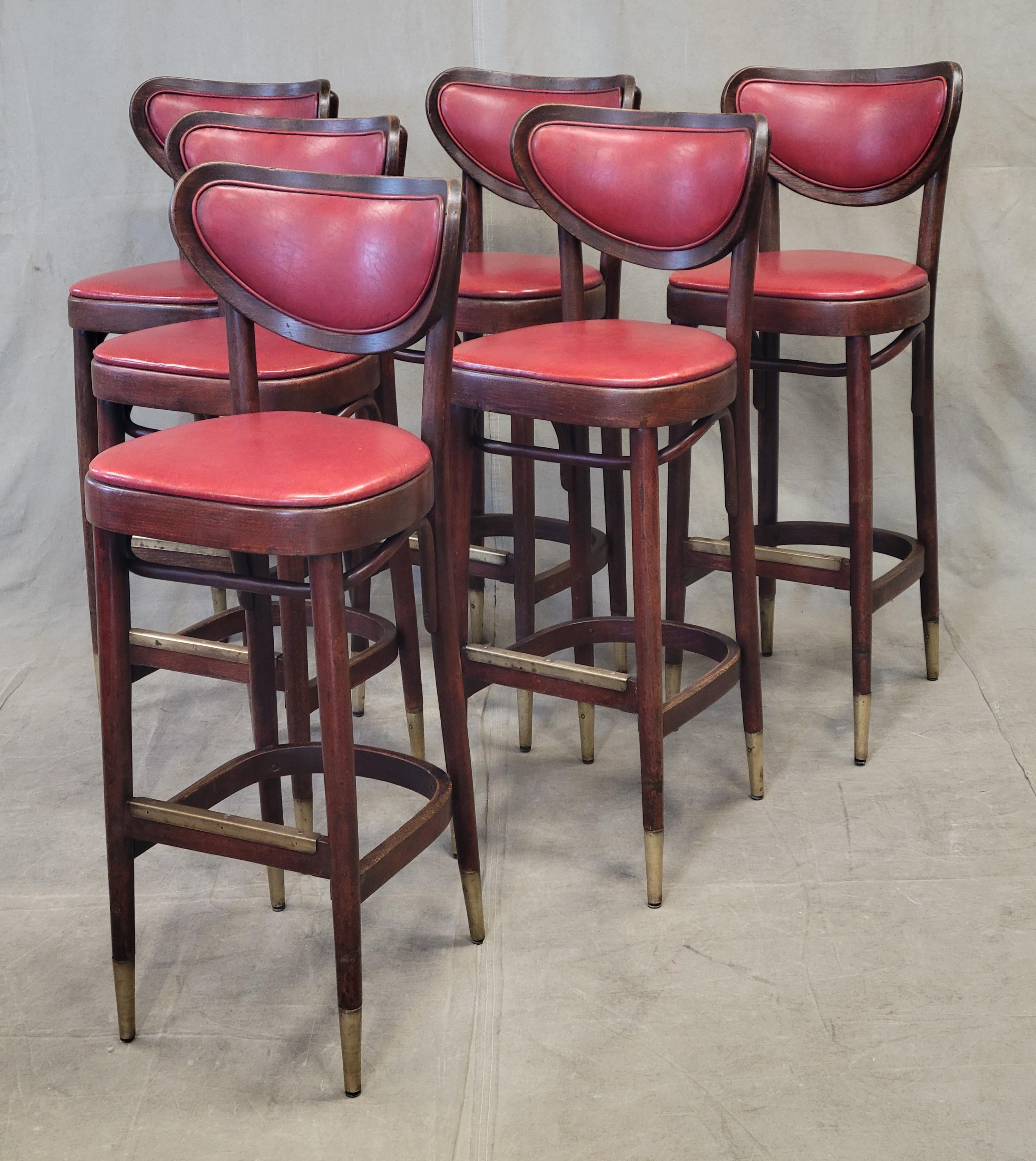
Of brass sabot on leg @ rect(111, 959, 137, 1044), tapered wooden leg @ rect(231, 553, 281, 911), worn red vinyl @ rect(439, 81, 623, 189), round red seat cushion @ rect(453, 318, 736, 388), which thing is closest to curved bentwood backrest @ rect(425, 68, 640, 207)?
worn red vinyl @ rect(439, 81, 623, 189)

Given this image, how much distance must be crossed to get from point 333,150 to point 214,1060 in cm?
155

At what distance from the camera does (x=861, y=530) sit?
2.54 metres

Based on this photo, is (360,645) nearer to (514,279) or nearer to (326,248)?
(514,279)

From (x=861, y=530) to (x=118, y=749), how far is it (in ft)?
4.77

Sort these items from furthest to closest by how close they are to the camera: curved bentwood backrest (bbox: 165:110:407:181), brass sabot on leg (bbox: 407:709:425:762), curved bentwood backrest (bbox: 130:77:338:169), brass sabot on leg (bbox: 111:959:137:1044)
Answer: curved bentwood backrest (bbox: 130:77:338:169)
brass sabot on leg (bbox: 407:709:425:762)
curved bentwood backrest (bbox: 165:110:407:181)
brass sabot on leg (bbox: 111:959:137:1044)

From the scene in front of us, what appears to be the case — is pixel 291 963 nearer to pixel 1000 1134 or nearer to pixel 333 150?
pixel 1000 1134

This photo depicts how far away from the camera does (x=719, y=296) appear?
2471 mm

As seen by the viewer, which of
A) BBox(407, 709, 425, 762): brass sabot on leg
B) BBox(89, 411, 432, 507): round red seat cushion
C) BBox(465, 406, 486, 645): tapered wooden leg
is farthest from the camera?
BBox(465, 406, 486, 645): tapered wooden leg

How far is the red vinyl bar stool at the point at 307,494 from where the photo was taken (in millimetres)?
1563

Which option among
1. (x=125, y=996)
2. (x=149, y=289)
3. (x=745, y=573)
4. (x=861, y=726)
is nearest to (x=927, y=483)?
(x=861, y=726)

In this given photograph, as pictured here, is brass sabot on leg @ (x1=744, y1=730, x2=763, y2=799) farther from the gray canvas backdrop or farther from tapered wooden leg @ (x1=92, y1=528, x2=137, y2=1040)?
tapered wooden leg @ (x1=92, y1=528, x2=137, y2=1040)

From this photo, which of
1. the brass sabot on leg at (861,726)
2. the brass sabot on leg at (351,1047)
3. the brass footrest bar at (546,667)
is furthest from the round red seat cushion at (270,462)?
the brass sabot on leg at (861,726)

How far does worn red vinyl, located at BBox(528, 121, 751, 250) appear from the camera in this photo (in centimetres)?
208

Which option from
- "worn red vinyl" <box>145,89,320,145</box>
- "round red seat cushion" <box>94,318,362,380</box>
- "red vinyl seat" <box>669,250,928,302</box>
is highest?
"worn red vinyl" <box>145,89,320,145</box>
